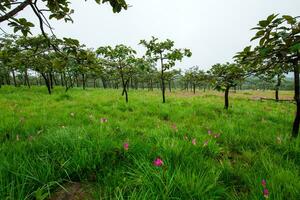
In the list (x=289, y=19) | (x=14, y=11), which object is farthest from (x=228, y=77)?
(x=14, y=11)

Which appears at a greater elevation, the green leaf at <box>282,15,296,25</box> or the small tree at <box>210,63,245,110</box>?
the green leaf at <box>282,15,296,25</box>

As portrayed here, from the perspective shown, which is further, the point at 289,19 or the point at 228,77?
the point at 228,77

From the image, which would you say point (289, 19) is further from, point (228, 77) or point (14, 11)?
point (14, 11)

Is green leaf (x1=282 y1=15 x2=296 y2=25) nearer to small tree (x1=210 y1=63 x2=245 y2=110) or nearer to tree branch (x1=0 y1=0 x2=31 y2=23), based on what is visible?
small tree (x1=210 y1=63 x2=245 y2=110)

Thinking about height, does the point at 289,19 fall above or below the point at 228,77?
above

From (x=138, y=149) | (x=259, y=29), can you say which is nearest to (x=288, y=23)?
(x=259, y=29)

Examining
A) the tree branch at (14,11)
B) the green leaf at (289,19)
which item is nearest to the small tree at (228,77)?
the green leaf at (289,19)

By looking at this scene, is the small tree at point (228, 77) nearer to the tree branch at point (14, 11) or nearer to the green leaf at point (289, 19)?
the green leaf at point (289, 19)

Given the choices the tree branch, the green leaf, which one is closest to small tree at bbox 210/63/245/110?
the green leaf

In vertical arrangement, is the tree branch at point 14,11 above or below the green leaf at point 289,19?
above

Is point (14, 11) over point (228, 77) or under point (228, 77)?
over

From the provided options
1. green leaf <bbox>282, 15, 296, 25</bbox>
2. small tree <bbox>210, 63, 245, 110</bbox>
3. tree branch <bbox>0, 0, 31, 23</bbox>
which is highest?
tree branch <bbox>0, 0, 31, 23</bbox>

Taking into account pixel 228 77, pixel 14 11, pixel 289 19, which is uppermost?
pixel 14 11

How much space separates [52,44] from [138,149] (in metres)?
1.78
